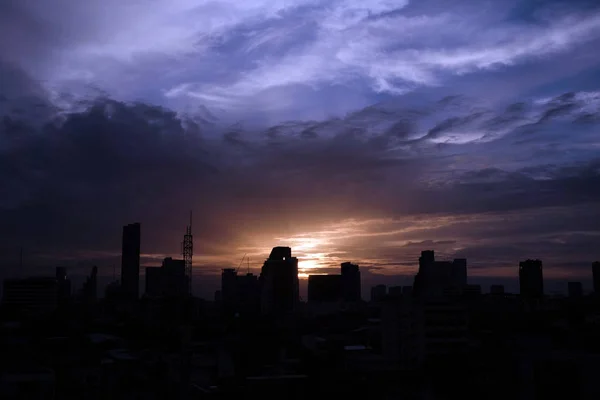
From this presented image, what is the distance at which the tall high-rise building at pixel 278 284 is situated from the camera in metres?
64.7

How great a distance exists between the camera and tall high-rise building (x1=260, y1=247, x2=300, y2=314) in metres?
64.7

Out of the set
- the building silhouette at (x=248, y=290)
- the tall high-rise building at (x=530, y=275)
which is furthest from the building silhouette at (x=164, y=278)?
the tall high-rise building at (x=530, y=275)

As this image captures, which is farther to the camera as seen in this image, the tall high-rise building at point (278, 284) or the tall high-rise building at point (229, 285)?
the tall high-rise building at point (229, 285)

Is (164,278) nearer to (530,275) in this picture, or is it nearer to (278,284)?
(278,284)

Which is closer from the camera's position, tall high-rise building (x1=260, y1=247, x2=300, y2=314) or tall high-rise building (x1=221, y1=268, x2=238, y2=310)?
tall high-rise building (x1=260, y1=247, x2=300, y2=314)

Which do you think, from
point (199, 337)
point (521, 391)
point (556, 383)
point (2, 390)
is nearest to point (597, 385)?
point (556, 383)

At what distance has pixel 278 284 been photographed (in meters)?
66.2

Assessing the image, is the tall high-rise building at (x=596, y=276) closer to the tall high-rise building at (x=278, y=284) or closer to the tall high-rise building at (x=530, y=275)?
the tall high-rise building at (x=530, y=275)

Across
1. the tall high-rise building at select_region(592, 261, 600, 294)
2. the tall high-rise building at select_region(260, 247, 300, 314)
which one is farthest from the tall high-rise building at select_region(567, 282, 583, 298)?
the tall high-rise building at select_region(260, 247, 300, 314)

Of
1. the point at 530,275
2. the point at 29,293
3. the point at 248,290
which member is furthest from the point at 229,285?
the point at 530,275

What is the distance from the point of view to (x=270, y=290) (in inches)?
2594

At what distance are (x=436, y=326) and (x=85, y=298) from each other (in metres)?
60.2

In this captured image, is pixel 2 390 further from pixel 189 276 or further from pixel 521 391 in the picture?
pixel 189 276

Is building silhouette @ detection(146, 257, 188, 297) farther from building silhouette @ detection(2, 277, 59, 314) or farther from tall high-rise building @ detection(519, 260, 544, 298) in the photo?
tall high-rise building @ detection(519, 260, 544, 298)
